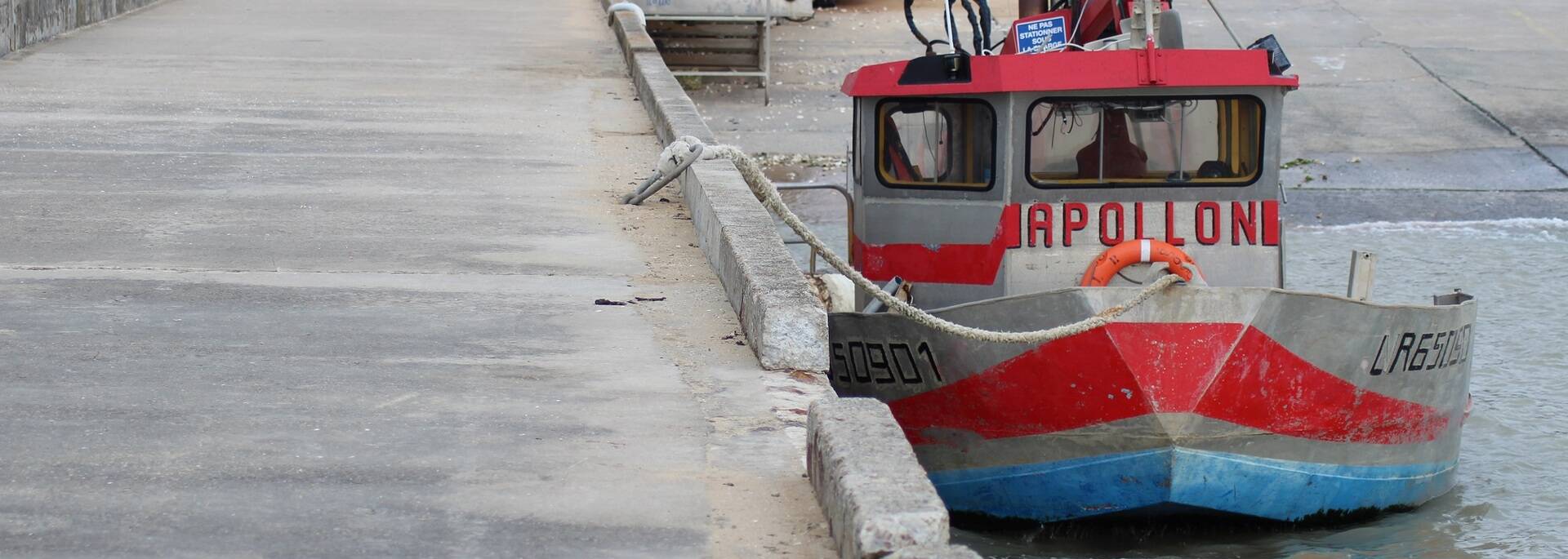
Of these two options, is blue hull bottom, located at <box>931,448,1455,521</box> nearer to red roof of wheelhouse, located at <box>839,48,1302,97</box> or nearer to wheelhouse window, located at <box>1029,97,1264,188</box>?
wheelhouse window, located at <box>1029,97,1264,188</box>

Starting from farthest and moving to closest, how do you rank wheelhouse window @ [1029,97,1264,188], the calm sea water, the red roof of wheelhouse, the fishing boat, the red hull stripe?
the calm sea water → wheelhouse window @ [1029,97,1264,188] → the red roof of wheelhouse → the fishing boat → the red hull stripe

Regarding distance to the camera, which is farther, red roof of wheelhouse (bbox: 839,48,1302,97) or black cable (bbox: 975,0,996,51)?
black cable (bbox: 975,0,996,51)

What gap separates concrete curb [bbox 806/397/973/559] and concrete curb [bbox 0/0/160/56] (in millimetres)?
12053

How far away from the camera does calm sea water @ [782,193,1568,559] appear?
870cm

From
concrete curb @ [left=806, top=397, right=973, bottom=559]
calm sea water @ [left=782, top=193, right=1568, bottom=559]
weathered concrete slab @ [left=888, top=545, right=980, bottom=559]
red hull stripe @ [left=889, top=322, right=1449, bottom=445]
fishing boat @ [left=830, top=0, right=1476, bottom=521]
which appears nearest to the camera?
weathered concrete slab @ [left=888, top=545, right=980, bottom=559]

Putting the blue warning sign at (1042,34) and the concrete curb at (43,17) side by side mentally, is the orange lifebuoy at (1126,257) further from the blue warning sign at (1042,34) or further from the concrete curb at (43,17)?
the concrete curb at (43,17)

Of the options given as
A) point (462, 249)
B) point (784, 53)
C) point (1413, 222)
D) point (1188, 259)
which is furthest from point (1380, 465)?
point (784, 53)

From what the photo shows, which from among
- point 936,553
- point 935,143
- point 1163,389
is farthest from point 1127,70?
point 936,553

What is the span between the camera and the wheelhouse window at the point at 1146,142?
27.3ft

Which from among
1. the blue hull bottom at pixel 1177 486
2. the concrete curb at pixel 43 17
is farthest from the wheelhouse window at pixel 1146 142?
the concrete curb at pixel 43 17

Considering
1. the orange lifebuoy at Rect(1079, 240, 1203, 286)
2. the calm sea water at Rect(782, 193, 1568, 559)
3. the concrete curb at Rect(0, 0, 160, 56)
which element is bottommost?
the calm sea water at Rect(782, 193, 1568, 559)

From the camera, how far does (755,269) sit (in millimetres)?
6160

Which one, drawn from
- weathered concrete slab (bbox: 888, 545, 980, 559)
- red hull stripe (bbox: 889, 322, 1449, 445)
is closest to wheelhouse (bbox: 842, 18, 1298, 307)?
red hull stripe (bbox: 889, 322, 1449, 445)

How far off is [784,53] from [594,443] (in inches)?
803
